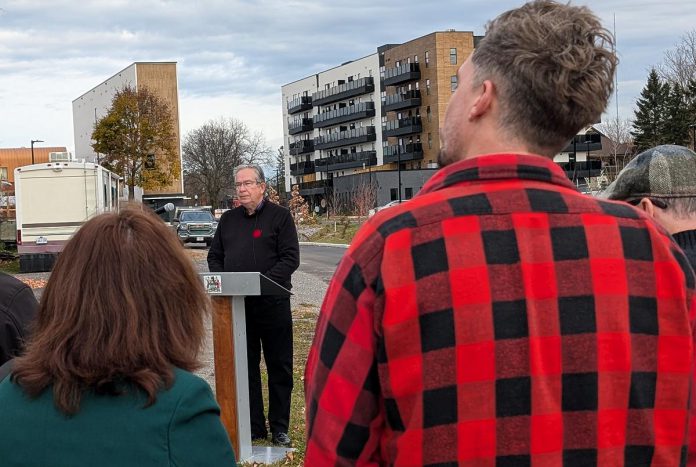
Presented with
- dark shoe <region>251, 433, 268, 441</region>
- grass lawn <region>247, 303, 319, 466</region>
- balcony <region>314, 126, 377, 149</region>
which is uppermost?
balcony <region>314, 126, 377, 149</region>

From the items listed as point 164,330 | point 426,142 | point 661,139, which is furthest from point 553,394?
point 426,142

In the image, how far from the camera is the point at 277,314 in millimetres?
6703

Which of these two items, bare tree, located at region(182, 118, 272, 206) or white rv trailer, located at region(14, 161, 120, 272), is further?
bare tree, located at region(182, 118, 272, 206)

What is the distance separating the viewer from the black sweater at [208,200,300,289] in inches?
264

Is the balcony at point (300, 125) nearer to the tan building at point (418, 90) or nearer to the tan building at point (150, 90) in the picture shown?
the tan building at point (418, 90)

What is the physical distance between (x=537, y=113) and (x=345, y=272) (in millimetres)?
579

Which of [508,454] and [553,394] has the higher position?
[553,394]

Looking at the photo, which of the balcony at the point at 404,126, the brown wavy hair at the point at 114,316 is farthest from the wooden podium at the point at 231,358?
the balcony at the point at 404,126

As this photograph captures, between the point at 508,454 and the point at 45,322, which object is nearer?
the point at 508,454

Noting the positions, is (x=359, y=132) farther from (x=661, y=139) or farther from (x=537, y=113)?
(x=537, y=113)

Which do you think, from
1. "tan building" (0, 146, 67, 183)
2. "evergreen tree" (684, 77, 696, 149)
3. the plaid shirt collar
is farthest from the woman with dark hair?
"tan building" (0, 146, 67, 183)

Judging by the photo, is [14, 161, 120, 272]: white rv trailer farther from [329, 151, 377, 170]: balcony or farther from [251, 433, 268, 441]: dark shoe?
[329, 151, 377, 170]: balcony

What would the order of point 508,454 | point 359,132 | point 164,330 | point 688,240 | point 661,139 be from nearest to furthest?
1. point 508,454
2. point 164,330
3. point 688,240
4. point 661,139
5. point 359,132

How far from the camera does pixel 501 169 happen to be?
2010mm
